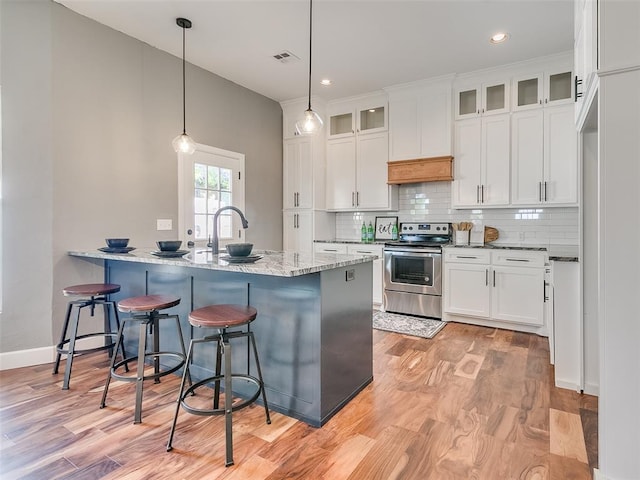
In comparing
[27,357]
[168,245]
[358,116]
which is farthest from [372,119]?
[27,357]

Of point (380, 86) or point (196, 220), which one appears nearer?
point (196, 220)

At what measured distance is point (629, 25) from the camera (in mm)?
1448


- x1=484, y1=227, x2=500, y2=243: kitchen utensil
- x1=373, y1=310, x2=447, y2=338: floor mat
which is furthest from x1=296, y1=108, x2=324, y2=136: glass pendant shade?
x1=484, y1=227, x2=500, y2=243: kitchen utensil

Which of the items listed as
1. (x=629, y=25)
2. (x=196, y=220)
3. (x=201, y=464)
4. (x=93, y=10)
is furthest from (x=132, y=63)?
(x=629, y=25)

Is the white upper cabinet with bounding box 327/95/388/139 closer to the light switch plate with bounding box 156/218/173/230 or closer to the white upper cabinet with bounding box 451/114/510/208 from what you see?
the white upper cabinet with bounding box 451/114/510/208

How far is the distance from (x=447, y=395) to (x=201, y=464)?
1.61 meters

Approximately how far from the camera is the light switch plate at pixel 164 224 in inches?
150

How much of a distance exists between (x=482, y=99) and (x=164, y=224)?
157 inches

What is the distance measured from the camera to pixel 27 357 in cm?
296

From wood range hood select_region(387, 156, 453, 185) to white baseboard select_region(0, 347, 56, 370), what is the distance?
13.6 ft

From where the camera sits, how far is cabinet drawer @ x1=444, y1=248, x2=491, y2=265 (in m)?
4.06

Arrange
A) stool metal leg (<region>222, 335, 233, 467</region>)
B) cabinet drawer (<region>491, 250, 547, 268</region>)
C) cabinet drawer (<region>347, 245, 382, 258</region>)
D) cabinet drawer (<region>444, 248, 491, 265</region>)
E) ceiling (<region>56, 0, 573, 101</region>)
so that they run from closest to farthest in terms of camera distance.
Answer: stool metal leg (<region>222, 335, 233, 467</region>) → ceiling (<region>56, 0, 573, 101</region>) → cabinet drawer (<region>491, 250, 547, 268</region>) → cabinet drawer (<region>444, 248, 491, 265</region>) → cabinet drawer (<region>347, 245, 382, 258</region>)

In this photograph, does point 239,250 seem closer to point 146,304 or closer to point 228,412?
point 146,304

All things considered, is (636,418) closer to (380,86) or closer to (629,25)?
(629,25)
